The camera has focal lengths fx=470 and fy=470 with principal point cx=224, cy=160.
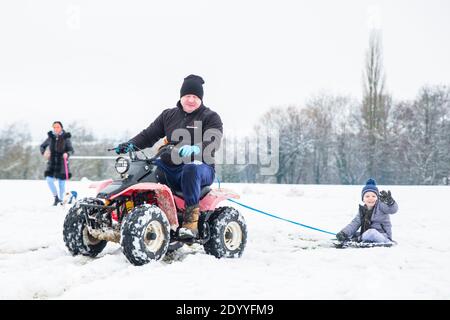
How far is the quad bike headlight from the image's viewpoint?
15.7ft

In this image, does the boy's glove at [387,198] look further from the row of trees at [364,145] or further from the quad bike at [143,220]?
the row of trees at [364,145]

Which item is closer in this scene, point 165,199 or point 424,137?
point 165,199

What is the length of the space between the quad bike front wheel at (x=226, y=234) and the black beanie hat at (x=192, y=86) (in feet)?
4.65

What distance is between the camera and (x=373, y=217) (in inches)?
258

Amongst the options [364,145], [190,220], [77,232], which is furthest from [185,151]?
[364,145]

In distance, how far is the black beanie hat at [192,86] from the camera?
561 cm

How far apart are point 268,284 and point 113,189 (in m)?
1.88

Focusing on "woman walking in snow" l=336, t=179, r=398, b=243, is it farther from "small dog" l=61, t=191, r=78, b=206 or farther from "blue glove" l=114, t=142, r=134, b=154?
"small dog" l=61, t=191, r=78, b=206

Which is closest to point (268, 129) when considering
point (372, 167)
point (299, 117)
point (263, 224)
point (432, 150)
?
point (299, 117)

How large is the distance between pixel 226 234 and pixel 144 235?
133 cm

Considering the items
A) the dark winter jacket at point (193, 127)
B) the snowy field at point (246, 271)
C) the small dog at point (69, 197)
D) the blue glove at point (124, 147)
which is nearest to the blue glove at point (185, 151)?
the dark winter jacket at point (193, 127)

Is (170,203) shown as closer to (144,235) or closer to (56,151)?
(144,235)

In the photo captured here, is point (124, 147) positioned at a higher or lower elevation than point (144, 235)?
higher
